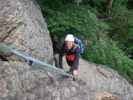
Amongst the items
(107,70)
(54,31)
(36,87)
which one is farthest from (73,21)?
(36,87)

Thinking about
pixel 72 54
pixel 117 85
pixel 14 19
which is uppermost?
pixel 14 19

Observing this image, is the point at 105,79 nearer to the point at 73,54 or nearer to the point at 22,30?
the point at 73,54

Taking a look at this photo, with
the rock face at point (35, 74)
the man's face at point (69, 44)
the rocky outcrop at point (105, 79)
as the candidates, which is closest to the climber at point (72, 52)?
the man's face at point (69, 44)

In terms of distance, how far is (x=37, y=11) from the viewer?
11414 mm

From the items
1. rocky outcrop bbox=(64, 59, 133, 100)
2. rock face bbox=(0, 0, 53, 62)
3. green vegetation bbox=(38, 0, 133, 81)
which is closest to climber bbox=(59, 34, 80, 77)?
rock face bbox=(0, 0, 53, 62)

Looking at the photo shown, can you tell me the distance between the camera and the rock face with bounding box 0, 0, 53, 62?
10.3 meters

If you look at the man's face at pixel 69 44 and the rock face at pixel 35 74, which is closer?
the rock face at pixel 35 74

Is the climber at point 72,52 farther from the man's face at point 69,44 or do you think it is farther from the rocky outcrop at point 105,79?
the rocky outcrop at point 105,79

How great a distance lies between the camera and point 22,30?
10445 millimetres

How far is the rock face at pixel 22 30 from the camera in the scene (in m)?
10.3

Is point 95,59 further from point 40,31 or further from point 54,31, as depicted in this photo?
point 40,31

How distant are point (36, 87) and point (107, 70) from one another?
430cm

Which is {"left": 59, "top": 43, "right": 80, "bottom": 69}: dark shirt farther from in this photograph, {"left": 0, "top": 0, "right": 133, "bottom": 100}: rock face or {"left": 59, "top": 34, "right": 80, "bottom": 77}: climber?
{"left": 0, "top": 0, "right": 133, "bottom": 100}: rock face

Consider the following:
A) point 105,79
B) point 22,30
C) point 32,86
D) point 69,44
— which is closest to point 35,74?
point 32,86
